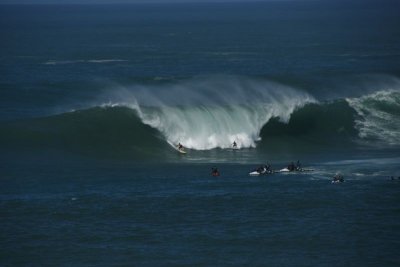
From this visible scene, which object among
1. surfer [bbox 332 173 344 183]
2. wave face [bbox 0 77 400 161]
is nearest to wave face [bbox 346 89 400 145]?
wave face [bbox 0 77 400 161]

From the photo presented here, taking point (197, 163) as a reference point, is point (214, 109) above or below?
above

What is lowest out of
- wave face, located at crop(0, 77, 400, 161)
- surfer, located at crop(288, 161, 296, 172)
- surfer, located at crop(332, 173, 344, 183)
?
surfer, located at crop(332, 173, 344, 183)

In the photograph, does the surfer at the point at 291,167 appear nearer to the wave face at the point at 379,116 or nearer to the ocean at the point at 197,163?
the ocean at the point at 197,163

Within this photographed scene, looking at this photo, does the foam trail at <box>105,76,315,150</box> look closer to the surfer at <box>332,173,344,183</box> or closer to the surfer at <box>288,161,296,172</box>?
the surfer at <box>288,161,296,172</box>

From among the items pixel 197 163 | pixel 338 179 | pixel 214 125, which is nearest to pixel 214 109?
pixel 214 125

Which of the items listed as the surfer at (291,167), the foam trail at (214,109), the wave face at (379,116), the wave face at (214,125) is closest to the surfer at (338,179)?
the surfer at (291,167)

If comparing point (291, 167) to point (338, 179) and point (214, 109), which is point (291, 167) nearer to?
point (338, 179)
